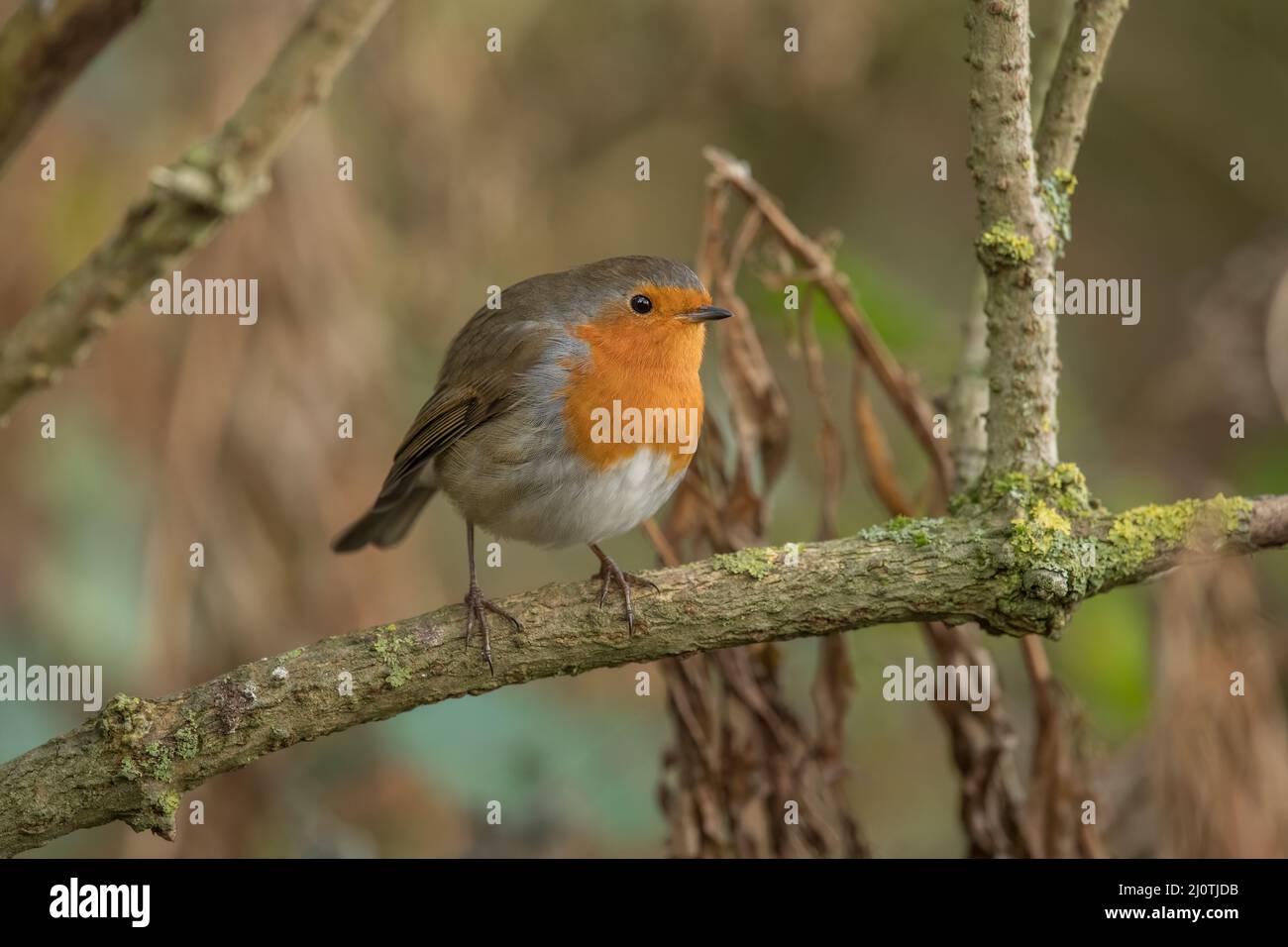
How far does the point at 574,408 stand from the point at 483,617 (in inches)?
31.4

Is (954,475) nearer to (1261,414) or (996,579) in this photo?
(996,579)

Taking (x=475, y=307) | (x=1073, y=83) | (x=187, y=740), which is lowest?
(x=187, y=740)

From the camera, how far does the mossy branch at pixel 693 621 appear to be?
240cm

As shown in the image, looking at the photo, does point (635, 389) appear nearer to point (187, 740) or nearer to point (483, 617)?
point (483, 617)

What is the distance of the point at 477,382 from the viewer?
3.49 m

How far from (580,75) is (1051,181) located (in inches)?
142

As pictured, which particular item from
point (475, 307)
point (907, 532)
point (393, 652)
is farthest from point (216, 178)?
point (475, 307)

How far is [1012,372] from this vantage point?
2697 millimetres

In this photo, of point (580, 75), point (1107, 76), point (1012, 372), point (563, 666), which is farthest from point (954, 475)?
point (580, 75)

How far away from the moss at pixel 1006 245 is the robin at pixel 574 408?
2.58 feet

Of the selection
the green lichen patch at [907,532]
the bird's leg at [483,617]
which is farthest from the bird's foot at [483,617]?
the green lichen patch at [907,532]

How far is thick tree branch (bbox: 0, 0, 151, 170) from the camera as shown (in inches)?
77.2

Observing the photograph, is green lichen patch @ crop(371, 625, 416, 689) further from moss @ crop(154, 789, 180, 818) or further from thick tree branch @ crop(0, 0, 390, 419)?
thick tree branch @ crop(0, 0, 390, 419)

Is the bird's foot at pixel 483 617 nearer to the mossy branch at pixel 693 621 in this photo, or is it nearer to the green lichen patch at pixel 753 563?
the mossy branch at pixel 693 621
